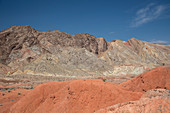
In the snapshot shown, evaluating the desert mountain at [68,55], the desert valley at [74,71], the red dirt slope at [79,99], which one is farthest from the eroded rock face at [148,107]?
the desert mountain at [68,55]

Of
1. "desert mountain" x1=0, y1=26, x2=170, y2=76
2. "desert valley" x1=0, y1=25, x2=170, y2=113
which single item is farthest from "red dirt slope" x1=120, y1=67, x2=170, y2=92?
"desert mountain" x1=0, y1=26, x2=170, y2=76

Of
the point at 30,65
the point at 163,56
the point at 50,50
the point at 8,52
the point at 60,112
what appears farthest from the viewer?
the point at 163,56

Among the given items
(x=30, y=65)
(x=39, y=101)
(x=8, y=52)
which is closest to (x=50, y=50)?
(x=30, y=65)

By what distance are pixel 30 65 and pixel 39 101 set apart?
41711 millimetres

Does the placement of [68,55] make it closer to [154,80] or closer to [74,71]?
[74,71]

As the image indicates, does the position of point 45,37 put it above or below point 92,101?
above

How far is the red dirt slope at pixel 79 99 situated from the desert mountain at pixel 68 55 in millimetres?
36533

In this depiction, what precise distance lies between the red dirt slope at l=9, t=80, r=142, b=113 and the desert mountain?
36533mm

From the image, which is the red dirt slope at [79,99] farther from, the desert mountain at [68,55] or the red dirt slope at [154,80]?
the desert mountain at [68,55]

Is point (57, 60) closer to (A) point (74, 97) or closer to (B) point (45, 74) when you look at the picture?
(B) point (45, 74)

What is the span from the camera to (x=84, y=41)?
65.8 m

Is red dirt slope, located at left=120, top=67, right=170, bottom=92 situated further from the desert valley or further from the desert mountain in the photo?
the desert mountain

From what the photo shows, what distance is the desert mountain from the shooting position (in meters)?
48.3

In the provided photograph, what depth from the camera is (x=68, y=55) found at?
56.2 meters
